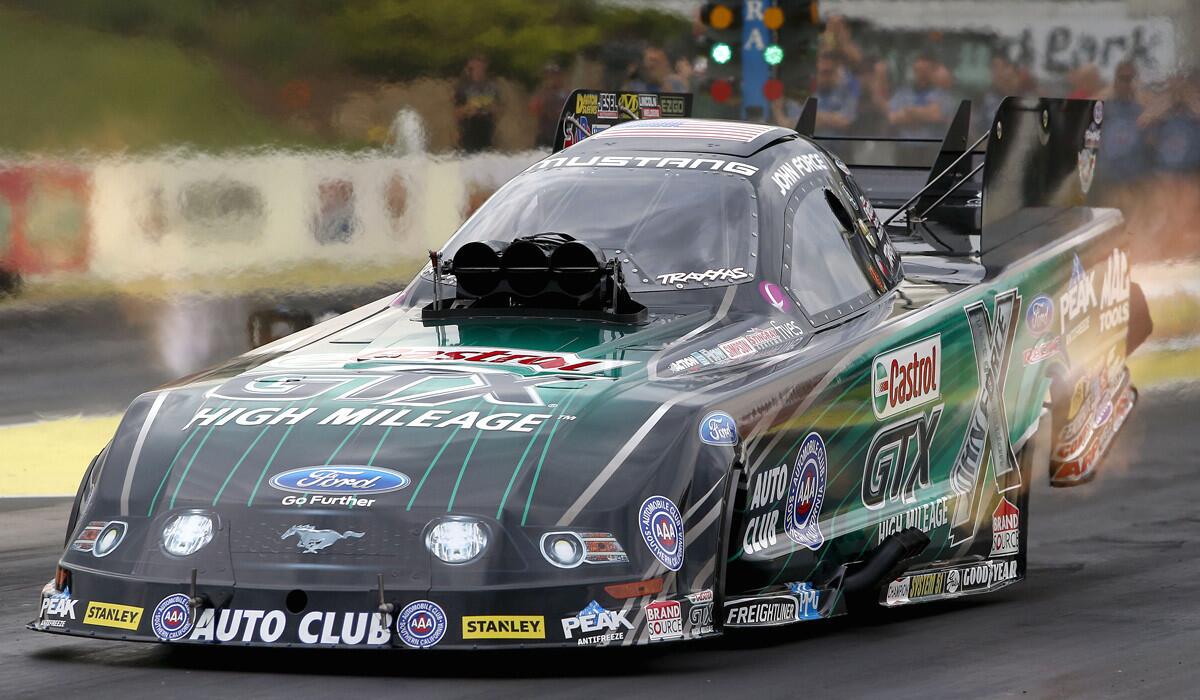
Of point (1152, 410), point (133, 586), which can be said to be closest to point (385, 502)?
point (133, 586)

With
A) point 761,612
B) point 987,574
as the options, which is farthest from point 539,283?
point 987,574

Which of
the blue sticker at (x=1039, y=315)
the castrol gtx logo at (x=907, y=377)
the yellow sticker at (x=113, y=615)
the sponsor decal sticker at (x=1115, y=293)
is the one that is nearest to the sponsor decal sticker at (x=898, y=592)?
the castrol gtx logo at (x=907, y=377)

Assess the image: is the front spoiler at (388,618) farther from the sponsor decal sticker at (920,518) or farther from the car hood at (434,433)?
the sponsor decal sticker at (920,518)

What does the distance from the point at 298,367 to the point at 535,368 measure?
806 millimetres

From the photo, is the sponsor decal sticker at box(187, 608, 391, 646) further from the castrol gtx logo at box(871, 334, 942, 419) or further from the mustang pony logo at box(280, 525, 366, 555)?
the castrol gtx logo at box(871, 334, 942, 419)

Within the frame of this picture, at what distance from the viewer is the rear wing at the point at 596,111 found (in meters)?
10.1

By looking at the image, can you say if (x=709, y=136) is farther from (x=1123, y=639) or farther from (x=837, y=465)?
(x=1123, y=639)

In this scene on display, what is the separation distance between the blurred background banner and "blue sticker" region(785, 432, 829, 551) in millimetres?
5712

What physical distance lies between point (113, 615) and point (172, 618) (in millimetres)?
201

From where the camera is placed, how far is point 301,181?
14.3m

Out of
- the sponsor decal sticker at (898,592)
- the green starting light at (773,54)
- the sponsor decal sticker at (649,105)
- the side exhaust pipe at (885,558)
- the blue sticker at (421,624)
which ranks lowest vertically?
the sponsor decal sticker at (898,592)

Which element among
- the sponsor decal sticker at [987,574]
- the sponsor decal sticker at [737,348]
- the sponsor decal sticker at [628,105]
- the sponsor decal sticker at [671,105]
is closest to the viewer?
the sponsor decal sticker at [737,348]

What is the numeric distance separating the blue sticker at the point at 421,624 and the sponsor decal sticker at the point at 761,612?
36.3 inches

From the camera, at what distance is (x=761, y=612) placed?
611cm
